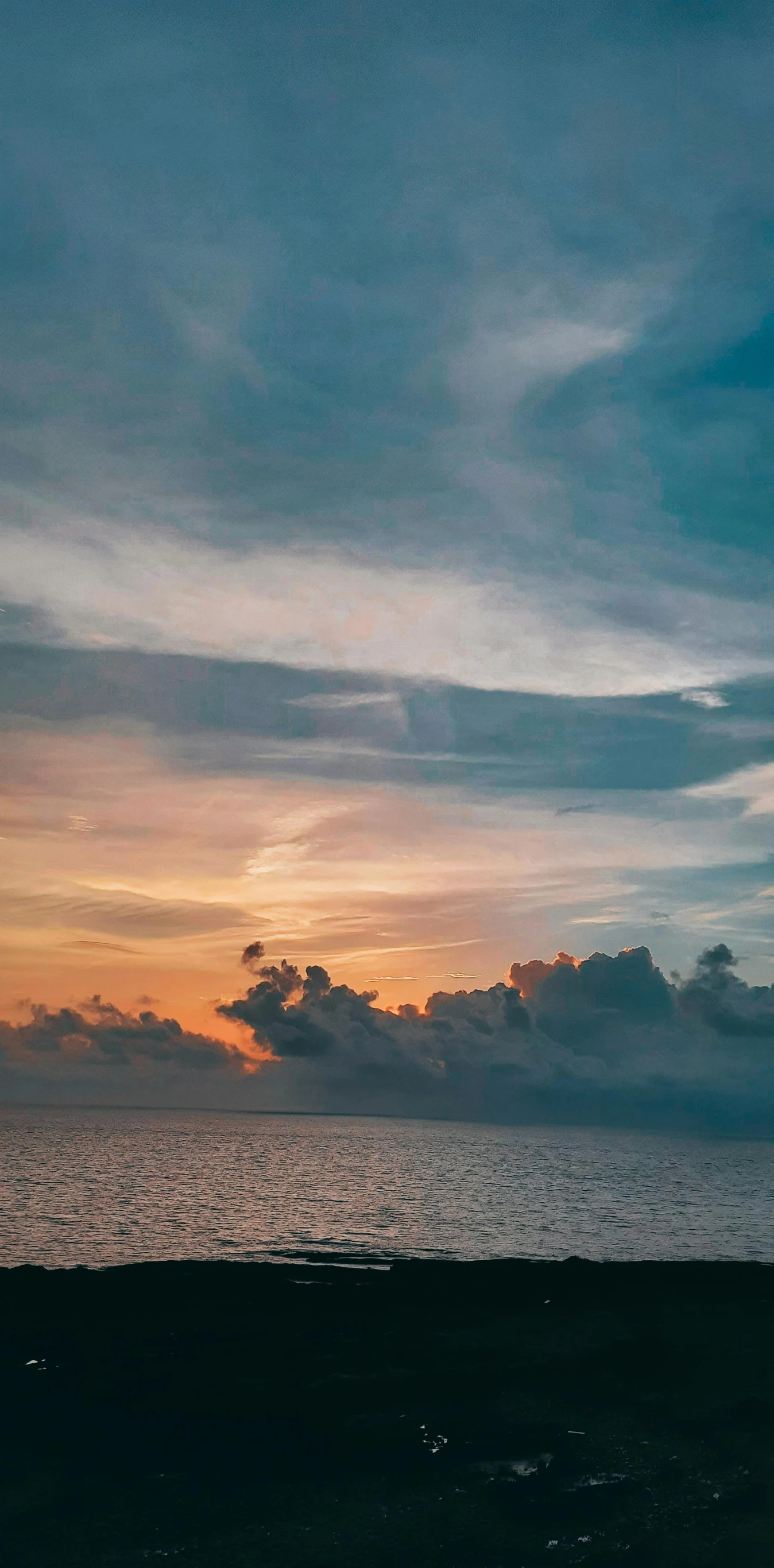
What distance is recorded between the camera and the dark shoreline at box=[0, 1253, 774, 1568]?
2186cm

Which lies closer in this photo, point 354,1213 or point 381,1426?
point 381,1426

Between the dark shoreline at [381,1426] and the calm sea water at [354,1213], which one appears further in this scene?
the calm sea water at [354,1213]

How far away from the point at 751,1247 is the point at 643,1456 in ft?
185

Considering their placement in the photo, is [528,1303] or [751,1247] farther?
[751,1247]

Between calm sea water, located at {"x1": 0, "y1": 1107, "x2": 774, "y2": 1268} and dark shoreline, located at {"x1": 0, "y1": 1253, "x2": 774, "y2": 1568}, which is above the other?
dark shoreline, located at {"x1": 0, "y1": 1253, "x2": 774, "y2": 1568}

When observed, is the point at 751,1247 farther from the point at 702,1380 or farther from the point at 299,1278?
the point at 702,1380

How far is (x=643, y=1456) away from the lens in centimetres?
2686

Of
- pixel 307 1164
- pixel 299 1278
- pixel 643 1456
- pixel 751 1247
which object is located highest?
pixel 643 1456

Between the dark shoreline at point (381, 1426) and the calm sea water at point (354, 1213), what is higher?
the dark shoreline at point (381, 1426)

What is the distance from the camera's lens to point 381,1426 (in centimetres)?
2891

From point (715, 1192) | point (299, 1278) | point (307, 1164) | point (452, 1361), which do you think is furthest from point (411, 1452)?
point (307, 1164)

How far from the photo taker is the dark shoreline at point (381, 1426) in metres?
21.9

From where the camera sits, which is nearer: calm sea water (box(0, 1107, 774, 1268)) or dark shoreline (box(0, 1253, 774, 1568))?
dark shoreline (box(0, 1253, 774, 1568))

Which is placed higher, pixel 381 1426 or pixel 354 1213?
pixel 381 1426
